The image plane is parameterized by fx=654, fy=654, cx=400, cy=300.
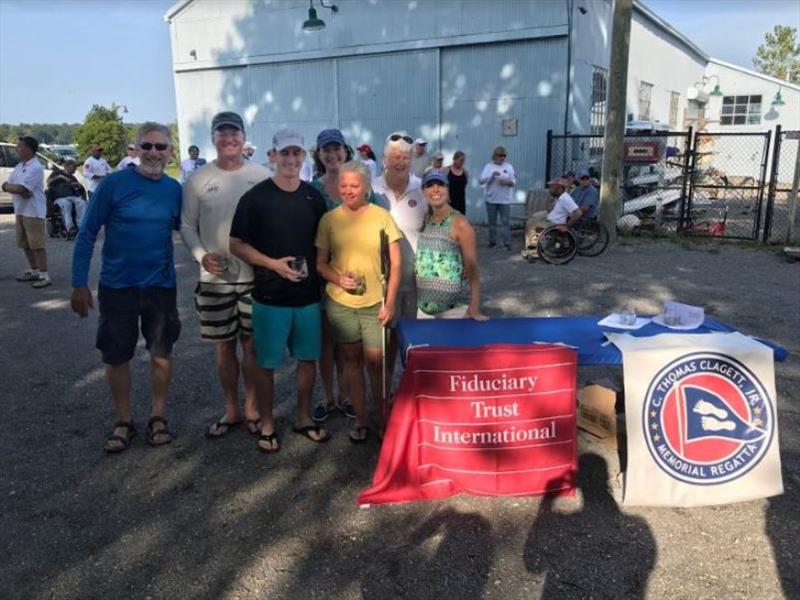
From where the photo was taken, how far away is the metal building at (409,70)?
44.7ft

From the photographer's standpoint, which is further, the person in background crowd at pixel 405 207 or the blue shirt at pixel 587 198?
the blue shirt at pixel 587 198

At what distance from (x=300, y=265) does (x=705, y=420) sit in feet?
7.35

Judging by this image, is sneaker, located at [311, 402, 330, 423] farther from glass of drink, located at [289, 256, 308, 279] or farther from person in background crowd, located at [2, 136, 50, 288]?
person in background crowd, located at [2, 136, 50, 288]

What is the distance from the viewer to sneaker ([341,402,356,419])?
4.42 m

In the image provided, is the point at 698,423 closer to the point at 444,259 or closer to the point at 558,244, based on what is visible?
the point at 444,259

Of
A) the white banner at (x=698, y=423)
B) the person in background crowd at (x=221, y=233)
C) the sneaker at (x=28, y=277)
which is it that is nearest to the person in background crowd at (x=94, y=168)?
the sneaker at (x=28, y=277)

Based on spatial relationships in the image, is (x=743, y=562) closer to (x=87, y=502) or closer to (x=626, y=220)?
(x=87, y=502)

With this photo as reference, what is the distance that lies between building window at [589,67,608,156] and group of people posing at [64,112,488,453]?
38.7ft

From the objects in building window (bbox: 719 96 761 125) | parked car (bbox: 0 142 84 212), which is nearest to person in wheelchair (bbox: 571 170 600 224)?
parked car (bbox: 0 142 84 212)

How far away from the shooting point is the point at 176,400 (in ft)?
15.6

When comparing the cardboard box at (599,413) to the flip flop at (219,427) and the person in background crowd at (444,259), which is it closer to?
the person in background crowd at (444,259)

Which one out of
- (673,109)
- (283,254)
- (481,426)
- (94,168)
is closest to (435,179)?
(283,254)

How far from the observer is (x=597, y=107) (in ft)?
49.6

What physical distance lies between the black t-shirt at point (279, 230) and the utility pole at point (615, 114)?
879cm
